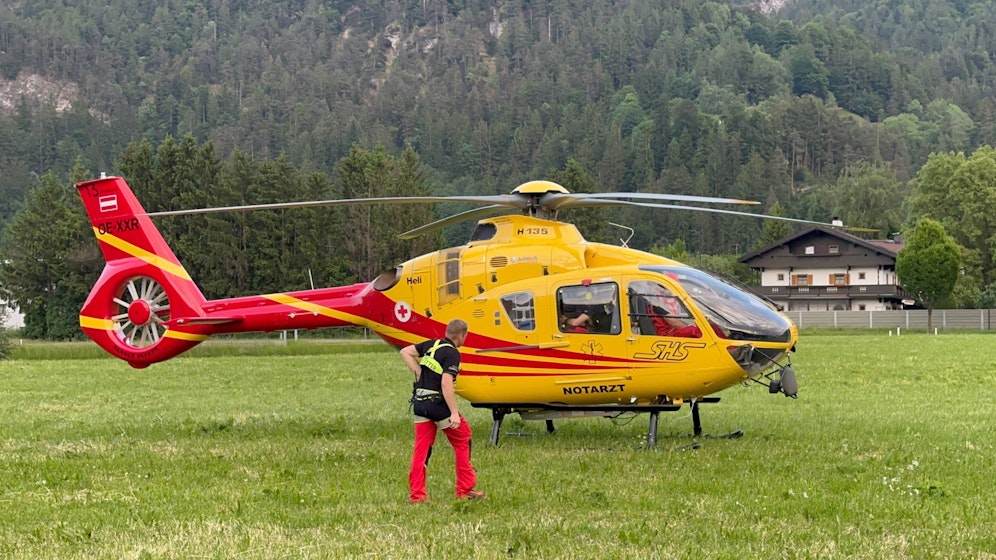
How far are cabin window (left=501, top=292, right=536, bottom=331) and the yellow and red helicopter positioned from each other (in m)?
0.02

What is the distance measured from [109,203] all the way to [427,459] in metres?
9.65

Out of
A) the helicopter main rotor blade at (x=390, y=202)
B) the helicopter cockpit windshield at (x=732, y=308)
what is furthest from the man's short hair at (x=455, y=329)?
the helicopter cockpit windshield at (x=732, y=308)

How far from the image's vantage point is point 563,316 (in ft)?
50.1

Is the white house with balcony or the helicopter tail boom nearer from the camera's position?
the helicopter tail boom

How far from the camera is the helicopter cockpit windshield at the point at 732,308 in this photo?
14617 mm

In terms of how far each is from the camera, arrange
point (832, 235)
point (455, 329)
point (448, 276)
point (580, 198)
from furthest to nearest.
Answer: point (832, 235) → point (448, 276) → point (580, 198) → point (455, 329)

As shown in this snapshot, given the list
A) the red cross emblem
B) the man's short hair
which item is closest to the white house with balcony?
the red cross emblem

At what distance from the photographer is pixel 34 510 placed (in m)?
10.4

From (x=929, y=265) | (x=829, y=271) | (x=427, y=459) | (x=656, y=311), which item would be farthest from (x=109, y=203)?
(x=829, y=271)

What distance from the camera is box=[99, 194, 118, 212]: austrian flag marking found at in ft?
59.2

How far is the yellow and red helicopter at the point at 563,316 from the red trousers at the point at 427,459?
172 inches

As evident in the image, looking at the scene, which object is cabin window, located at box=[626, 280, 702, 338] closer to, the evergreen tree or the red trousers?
the red trousers

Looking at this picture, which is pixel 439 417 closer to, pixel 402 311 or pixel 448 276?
pixel 448 276

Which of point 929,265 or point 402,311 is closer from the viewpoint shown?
point 402,311
